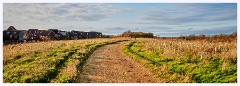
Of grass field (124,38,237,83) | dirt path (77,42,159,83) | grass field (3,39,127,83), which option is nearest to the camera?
grass field (124,38,237,83)

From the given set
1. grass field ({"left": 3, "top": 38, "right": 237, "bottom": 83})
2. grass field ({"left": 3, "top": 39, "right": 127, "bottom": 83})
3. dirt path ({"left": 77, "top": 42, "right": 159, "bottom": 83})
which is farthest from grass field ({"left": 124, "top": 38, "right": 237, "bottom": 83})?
grass field ({"left": 3, "top": 39, "right": 127, "bottom": 83})

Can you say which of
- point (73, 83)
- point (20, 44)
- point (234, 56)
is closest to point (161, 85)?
point (73, 83)

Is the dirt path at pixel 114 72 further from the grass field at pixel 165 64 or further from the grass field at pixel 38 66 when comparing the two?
the grass field at pixel 38 66

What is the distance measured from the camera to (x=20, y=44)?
863 inches

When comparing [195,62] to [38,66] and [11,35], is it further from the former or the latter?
[11,35]

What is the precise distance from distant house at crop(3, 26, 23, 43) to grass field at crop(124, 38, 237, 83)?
5.68 meters

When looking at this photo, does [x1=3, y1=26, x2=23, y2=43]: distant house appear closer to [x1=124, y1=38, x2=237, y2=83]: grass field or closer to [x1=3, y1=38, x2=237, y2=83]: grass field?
[x1=3, y1=38, x2=237, y2=83]: grass field

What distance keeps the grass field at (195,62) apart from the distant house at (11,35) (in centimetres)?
568

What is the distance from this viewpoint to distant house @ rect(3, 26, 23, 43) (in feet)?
59.1

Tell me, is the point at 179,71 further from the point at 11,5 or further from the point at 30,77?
the point at 11,5

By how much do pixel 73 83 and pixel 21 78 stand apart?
187cm

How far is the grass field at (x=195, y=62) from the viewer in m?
13.2

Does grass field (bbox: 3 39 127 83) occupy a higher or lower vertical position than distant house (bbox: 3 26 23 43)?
lower

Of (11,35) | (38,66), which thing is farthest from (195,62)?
(11,35)
